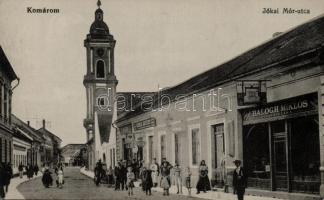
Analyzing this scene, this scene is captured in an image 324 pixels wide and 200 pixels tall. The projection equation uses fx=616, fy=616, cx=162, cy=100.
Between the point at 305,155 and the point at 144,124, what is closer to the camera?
the point at 305,155

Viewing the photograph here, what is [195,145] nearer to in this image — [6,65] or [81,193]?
[81,193]

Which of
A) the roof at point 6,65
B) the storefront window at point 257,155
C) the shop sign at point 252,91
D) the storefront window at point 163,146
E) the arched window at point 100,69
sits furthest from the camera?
the arched window at point 100,69

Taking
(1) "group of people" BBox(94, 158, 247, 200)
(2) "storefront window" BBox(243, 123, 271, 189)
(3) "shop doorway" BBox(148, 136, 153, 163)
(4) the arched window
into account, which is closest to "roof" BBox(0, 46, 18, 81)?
(1) "group of people" BBox(94, 158, 247, 200)

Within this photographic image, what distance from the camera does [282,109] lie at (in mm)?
14695

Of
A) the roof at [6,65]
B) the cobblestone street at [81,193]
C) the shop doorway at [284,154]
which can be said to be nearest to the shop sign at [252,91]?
the shop doorway at [284,154]

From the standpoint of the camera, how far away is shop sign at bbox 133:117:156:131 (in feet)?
84.7

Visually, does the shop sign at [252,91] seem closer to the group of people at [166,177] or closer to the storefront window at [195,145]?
the group of people at [166,177]

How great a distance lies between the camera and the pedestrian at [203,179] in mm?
18406

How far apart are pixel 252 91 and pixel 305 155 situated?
225 centimetres

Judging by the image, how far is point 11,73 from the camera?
26266mm

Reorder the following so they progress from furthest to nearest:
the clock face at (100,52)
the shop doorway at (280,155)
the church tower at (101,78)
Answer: the clock face at (100,52), the church tower at (101,78), the shop doorway at (280,155)

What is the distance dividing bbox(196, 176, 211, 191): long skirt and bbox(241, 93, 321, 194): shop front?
2.21 meters

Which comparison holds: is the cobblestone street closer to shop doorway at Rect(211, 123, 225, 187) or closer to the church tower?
shop doorway at Rect(211, 123, 225, 187)

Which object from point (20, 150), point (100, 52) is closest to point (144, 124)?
point (20, 150)
